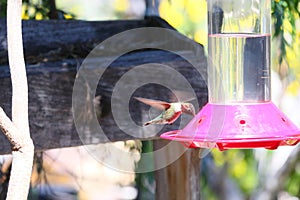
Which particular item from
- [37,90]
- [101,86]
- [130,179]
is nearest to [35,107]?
[37,90]

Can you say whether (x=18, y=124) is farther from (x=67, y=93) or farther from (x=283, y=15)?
(x=283, y=15)

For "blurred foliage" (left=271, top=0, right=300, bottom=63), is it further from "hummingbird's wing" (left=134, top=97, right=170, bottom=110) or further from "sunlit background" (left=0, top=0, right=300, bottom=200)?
"hummingbird's wing" (left=134, top=97, right=170, bottom=110)

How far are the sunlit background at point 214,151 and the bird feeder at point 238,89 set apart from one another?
0.80 metres

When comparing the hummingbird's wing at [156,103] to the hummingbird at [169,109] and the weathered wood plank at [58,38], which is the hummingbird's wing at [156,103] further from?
the weathered wood plank at [58,38]

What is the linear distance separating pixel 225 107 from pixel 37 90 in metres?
0.69

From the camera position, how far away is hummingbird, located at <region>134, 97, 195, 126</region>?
2.75 metres

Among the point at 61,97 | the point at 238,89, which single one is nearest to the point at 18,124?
the point at 61,97

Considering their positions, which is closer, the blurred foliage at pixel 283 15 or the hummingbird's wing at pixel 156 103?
the hummingbird's wing at pixel 156 103

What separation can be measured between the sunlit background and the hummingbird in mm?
1032

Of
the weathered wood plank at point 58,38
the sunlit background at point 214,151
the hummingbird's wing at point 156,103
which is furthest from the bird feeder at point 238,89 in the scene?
the sunlit background at point 214,151

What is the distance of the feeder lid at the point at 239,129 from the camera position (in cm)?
237

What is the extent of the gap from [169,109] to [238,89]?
27cm

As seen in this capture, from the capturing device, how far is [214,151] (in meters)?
6.60

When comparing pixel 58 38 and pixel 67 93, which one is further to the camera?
pixel 58 38
